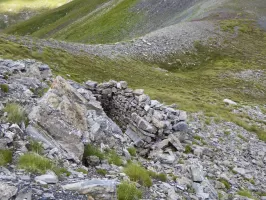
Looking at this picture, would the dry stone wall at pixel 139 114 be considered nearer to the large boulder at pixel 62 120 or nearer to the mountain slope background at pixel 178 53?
the large boulder at pixel 62 120

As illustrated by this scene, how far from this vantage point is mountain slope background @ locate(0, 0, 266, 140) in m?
28.3

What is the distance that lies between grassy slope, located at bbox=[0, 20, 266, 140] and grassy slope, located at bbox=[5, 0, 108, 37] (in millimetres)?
64249

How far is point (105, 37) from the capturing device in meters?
70.0

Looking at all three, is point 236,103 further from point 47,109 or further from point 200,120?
point 47,109

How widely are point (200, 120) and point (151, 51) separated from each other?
76.0 feet

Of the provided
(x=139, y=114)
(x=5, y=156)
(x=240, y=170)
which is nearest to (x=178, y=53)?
(x=139, y=114)

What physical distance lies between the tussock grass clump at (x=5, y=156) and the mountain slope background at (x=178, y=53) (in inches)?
652

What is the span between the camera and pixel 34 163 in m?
8.27

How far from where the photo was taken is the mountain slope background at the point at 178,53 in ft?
92.9

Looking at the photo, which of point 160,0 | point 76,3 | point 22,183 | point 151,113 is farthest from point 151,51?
point 76,3

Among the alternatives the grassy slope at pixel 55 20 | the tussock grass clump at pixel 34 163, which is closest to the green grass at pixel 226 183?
the tussock grass clump at pixel 34 163

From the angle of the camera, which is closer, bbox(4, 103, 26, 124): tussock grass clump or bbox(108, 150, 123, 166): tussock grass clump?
bbox(4, 103, 26, 124): tussock grass clump

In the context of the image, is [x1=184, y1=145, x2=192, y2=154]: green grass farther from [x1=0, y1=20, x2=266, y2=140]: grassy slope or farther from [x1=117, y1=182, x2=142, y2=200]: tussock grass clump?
[x1=0, y1=20, x2=266, y2=140]: grassy slope

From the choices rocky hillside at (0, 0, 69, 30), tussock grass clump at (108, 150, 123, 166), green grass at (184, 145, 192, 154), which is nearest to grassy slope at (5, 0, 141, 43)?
green grass at (184, 145, 192, 154)
